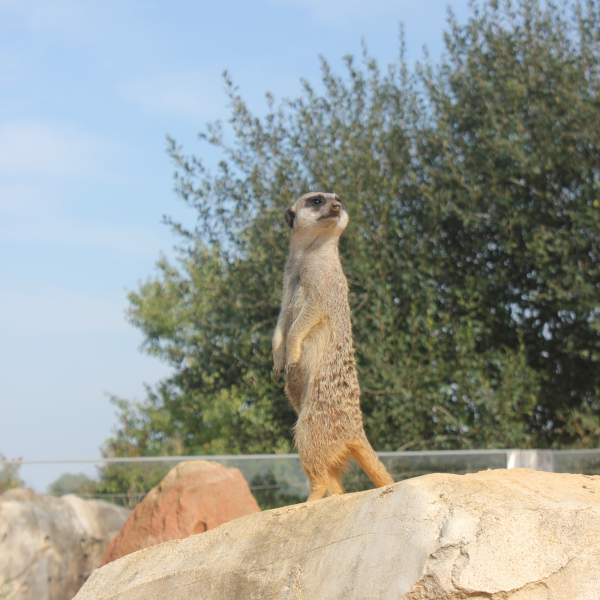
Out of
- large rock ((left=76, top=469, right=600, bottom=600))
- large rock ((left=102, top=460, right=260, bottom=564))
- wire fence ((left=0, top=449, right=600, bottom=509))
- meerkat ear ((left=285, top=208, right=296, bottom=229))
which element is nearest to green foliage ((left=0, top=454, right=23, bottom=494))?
wire fence ((left=0, top=449, right=600, bottom=509))

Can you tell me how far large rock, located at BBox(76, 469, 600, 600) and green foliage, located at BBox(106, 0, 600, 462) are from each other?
3.31m

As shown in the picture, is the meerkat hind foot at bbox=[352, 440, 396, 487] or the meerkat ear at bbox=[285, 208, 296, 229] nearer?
the meerkat hind foot at bbox=[352, 440, 396, 487]

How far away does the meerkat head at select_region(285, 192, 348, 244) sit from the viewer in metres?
3.70

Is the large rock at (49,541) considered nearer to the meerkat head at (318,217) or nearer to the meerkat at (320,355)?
the meerkat at (320,355)

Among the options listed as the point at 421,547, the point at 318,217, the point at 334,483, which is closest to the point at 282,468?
the point at 334,483

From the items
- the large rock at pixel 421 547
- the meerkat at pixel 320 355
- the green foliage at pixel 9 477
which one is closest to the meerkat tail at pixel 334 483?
the meerkat at pixel 320 355

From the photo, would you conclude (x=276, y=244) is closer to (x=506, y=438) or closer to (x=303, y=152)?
(x=303, y=152)

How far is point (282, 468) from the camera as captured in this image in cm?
603

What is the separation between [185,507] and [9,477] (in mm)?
2583

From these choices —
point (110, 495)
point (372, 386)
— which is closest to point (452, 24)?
point (372, 386)

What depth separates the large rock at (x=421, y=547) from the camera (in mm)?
2189

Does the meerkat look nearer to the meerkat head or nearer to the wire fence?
the meerkat head

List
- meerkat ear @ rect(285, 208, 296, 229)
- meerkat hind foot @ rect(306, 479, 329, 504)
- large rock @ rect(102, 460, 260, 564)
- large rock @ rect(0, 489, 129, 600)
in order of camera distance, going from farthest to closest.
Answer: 1. large rock @ rect(0, 489, 129, 600)
2. large rock @ rect(102, 460, 260, 564)
3. meerkat ear @ rect(285, 208, 296, 229)
4. meerkat hind foot @ rect(306, 479, 329, 504)

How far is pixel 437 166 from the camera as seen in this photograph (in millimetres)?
7199
